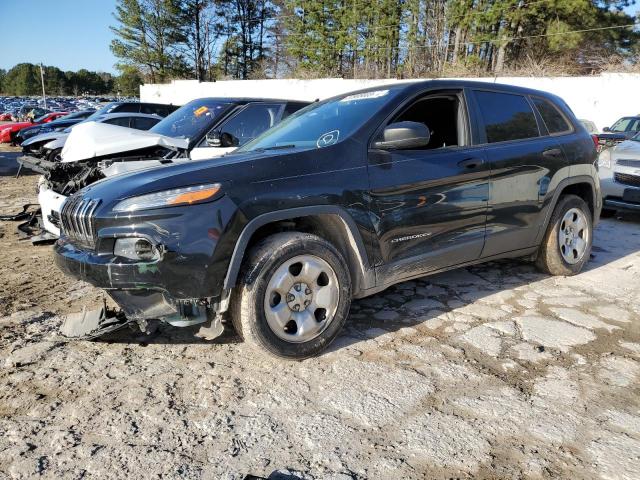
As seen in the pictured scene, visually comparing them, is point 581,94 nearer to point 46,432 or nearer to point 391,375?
point 391,375

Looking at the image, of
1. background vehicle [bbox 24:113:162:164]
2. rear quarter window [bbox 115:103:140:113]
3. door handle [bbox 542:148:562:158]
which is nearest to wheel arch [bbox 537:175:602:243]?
door handle [bbox 542:148:562:158]

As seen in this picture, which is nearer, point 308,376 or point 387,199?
point 308,376

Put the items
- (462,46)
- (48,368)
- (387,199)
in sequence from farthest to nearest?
(462,46), (387,199), (48,368)

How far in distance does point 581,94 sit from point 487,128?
17679mm

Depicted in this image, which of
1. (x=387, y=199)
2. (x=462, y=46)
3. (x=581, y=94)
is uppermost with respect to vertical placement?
(x=462, y=46)

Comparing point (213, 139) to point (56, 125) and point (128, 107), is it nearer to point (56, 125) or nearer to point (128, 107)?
point (128, 107)

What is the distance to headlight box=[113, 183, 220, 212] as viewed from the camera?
2.84 meters

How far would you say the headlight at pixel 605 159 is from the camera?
7.88 meters

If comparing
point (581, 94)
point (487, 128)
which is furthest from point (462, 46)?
point (487, 128)

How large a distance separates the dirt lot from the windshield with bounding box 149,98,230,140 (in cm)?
274

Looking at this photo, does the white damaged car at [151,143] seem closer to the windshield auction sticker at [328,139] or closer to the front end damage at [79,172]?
the front end damage at [79,172]

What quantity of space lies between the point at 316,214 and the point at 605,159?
6.71 m

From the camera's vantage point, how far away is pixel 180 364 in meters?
3.21

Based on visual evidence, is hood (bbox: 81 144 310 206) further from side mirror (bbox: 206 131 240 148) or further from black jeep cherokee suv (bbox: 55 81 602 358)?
side mirror (bbox: 206 131 240 148)
